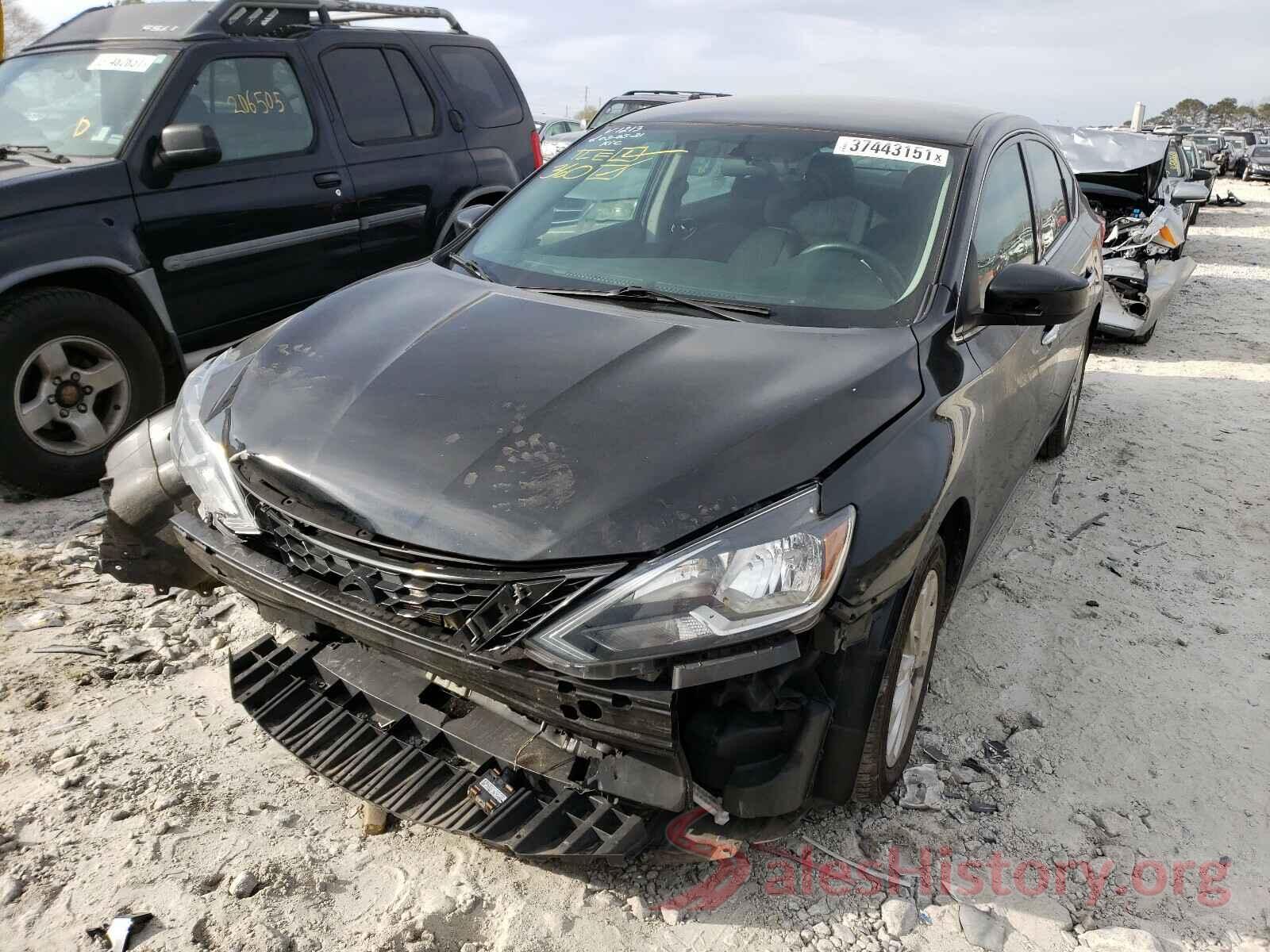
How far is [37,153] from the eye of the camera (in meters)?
4.57

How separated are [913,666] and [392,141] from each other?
4.55 metres

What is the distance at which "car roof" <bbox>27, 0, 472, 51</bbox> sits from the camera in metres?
4.97

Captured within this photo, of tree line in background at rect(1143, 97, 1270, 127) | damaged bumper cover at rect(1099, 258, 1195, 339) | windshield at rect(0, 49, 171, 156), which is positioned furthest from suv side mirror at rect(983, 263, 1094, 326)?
tree line in background at rect(1143, 97, 1270, 127)

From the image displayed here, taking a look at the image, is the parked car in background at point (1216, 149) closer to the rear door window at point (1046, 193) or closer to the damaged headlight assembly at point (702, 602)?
the rear door window at point (1046, 193)

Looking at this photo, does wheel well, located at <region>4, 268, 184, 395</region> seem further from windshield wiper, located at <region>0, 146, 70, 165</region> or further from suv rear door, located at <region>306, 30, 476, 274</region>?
suv rear door, located at <region>306, 30, 476, 274</region>

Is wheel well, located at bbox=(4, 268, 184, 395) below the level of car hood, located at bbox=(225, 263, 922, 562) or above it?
below

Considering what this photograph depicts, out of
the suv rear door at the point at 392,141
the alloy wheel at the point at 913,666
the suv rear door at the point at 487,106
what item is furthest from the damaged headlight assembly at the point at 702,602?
the suv rear door at the point at 487,106

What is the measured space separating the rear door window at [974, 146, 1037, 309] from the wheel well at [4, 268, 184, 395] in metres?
3.62

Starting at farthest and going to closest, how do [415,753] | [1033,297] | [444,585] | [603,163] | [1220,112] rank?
[1220,112] < [603,163] < [1033,297] < [415,753] < [444,585]

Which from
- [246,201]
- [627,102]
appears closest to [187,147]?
[246,201]

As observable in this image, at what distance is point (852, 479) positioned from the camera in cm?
207

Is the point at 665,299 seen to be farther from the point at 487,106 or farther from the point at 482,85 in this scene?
the point at 482,85

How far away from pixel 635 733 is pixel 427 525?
0.58m

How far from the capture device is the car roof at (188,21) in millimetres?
→ 4973
